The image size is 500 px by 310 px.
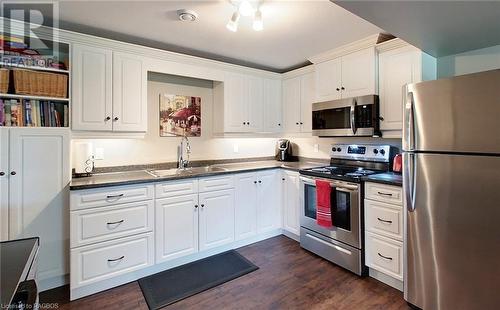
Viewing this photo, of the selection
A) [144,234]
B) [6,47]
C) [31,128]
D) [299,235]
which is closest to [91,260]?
[144,234]

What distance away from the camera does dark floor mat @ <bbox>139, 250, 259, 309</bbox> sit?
2.13 metres

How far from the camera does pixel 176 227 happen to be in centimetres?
256

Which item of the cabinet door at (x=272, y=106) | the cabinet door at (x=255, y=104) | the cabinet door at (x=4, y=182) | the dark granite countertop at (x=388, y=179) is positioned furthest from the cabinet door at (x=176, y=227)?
the dark granite countertop at (x=388, y=179)

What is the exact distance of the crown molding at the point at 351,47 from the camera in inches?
101

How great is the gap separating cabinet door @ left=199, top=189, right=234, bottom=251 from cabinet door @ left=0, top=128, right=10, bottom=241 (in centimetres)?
156

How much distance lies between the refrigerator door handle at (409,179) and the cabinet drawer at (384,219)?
1.10 feet

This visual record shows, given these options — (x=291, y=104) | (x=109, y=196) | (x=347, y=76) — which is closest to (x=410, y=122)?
(x=347, y=76)

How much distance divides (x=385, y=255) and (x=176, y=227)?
1.99 metres

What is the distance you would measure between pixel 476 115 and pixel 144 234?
2689mm

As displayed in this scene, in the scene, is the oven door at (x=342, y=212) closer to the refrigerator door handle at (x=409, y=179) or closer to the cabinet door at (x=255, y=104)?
the refrigerator door handle at (x=409, y=179)

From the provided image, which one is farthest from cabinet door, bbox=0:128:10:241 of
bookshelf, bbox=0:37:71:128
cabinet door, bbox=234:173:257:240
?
cabinet door, bbox=234:173:257:240

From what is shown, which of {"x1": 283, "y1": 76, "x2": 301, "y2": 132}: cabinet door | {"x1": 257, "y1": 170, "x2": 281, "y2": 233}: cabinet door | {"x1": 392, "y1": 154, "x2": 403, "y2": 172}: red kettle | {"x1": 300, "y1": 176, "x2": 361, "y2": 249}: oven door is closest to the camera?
{"x1": 300, "y1": 176, "x2": 361, "y2": 249}: oven door

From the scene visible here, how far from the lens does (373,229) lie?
2.34 m

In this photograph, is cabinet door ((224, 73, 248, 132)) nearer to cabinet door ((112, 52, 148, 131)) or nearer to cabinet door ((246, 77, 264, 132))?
cabinet door ((246, 77, 264, 132))
